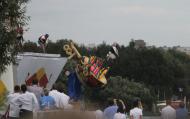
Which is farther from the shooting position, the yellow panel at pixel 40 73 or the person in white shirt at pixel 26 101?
the yellow panel at pixel 40 73

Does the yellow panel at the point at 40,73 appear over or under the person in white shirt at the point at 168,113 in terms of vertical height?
over

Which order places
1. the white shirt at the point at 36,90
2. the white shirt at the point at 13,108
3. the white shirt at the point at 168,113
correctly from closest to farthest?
the white shirt at the point at 13,108, the white shirt at the point at 36,90, the white shirt at the point at 168,113

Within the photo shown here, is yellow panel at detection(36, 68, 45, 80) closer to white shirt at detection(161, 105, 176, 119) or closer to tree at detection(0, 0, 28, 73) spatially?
white shirt at detection(161, 105, 176, 119)

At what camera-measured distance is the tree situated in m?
13.5

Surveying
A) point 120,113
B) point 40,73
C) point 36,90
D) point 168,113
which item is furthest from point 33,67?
point 120,113

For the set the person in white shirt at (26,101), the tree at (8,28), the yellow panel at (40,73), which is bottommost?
the person in white shirt at (26,101)

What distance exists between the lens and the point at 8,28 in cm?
1373

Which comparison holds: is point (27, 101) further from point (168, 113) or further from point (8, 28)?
point (168, 113)

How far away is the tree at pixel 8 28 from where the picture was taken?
1348 centimetres

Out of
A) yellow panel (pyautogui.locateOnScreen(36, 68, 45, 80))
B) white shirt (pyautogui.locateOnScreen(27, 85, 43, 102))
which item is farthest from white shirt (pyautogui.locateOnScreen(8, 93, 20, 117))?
yellow panel (pyautogui.locateOnScreen(36, 68, 45, 80))

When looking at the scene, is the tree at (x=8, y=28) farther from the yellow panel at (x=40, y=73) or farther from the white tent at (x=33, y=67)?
the yellow panel at (x=40, y=73)

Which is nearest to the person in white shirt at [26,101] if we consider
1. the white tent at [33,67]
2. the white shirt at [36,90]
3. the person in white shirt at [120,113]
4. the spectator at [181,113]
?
the white shirt at [36,90]

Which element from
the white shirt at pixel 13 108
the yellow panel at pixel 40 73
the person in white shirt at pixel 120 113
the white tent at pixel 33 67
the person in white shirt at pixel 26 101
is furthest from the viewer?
the yellow panel at pixel 40 73

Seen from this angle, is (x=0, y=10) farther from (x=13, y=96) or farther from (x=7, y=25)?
(x=13, y=96)
